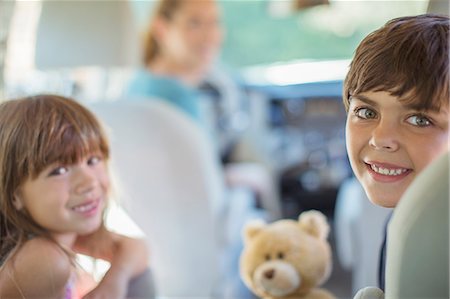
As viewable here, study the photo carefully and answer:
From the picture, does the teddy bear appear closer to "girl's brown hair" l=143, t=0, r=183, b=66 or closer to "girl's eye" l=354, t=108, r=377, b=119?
"girl's eye" l=354, t=108, r=377, b=119

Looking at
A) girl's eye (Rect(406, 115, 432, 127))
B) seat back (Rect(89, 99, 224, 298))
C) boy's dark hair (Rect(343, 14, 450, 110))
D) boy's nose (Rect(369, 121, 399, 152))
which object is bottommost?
seat back (Rect(89, 99, 224, 298))

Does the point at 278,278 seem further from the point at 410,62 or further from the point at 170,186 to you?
the point at 170,186

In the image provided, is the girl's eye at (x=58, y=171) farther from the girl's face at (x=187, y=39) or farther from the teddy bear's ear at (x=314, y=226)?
the girl's face at (x=187, y=39)

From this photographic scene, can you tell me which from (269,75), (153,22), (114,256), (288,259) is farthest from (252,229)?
(269,75)

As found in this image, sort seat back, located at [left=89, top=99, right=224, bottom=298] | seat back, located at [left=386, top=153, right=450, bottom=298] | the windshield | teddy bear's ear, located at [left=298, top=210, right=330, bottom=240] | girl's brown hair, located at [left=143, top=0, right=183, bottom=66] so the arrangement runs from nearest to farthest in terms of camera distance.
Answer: seat back, located at [left=386, top=153, right=450, bottom=298]
teddy bear's ear, located at [left=298, top=210, right=330, bottom=240]
seat back, located at [left=89, top=99, right=224, bottom=298]
the windshield
girl's brown hair, located at [left=143, top=0, right=183, bottom=66]

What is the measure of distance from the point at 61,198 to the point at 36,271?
9 centimetres

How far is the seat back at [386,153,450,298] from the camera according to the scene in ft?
1.80

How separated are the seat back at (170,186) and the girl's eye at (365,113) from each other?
567mm

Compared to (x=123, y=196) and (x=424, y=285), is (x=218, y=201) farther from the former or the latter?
(x=424, y=285)

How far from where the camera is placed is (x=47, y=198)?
0.81 metres

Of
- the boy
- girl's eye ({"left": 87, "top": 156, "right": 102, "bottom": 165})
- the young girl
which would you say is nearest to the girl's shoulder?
the young girl

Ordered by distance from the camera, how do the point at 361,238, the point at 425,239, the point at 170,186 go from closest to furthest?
1. the point at 425,239
2. the point at 361,238
3. the point at 170,186

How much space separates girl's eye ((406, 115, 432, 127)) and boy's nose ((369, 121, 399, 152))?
0.01 metres

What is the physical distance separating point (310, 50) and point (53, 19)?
59 centimetres
